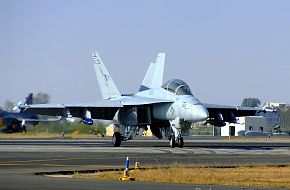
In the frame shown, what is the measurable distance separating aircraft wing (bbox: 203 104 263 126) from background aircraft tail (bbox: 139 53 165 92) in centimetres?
397

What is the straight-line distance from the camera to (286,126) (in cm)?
14162

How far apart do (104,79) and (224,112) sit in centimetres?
959

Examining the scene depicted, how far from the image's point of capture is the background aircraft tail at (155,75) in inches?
2109

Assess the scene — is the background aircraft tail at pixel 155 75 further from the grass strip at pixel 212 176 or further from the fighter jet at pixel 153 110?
the grass strip at pixel 212 176

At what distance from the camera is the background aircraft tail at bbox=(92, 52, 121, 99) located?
57438 millimetres

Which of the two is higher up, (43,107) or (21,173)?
(43,107)

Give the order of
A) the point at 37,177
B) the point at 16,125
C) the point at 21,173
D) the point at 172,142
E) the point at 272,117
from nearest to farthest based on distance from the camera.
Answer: the point at 37,177, the point at 21,173, the point at 172,142, the point at 16,125, the point at 272,117

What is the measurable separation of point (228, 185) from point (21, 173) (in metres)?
7.02

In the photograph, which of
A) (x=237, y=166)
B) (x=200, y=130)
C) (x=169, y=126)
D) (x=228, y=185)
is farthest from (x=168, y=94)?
(x=200, y=130)

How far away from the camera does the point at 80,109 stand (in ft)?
171

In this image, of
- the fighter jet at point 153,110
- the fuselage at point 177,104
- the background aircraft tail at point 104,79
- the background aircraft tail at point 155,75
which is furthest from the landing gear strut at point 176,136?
the background aircraft tail at point 104,79

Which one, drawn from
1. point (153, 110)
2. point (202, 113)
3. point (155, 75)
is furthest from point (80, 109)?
point (202, 113)

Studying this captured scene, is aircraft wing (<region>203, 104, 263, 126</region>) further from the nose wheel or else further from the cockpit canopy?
the nose wheel

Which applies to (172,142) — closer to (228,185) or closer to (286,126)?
(228,185)
